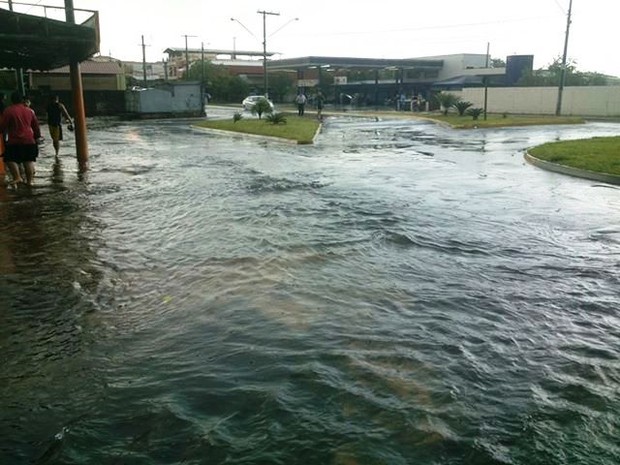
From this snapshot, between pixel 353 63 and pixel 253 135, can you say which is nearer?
pixel 253 135

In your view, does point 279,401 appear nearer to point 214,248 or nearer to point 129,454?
point 129,454

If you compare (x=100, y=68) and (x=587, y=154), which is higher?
(x=100, y=68)

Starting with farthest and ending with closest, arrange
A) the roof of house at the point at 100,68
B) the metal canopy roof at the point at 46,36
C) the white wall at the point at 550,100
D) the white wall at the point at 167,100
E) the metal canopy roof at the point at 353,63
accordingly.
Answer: the metal canopy roof at the point at 353,63, the roof of house at the point at 100,68, the white wall at the point at 550,100, the white wall at the point at 167,100, the metal canopy roof at the point at 46,36

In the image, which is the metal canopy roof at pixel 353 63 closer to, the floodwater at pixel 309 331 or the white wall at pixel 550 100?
the white wall at pixel 550 100

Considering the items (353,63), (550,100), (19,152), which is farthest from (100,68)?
(19,152)

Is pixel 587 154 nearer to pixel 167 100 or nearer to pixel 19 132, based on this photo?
pixel 19 132

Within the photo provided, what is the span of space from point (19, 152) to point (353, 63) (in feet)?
179

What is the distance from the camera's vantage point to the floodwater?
3492mm

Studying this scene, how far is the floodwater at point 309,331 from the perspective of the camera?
349 cm

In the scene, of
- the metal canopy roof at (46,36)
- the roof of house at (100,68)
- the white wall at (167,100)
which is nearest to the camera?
the metal canopy roof at (46,36)

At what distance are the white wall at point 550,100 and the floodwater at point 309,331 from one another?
39.8 meters

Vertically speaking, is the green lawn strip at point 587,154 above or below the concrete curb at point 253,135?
above

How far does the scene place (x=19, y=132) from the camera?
11.3 m

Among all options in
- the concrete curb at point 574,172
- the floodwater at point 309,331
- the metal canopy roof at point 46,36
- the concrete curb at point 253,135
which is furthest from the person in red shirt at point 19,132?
the concrete curb at point 574,172
